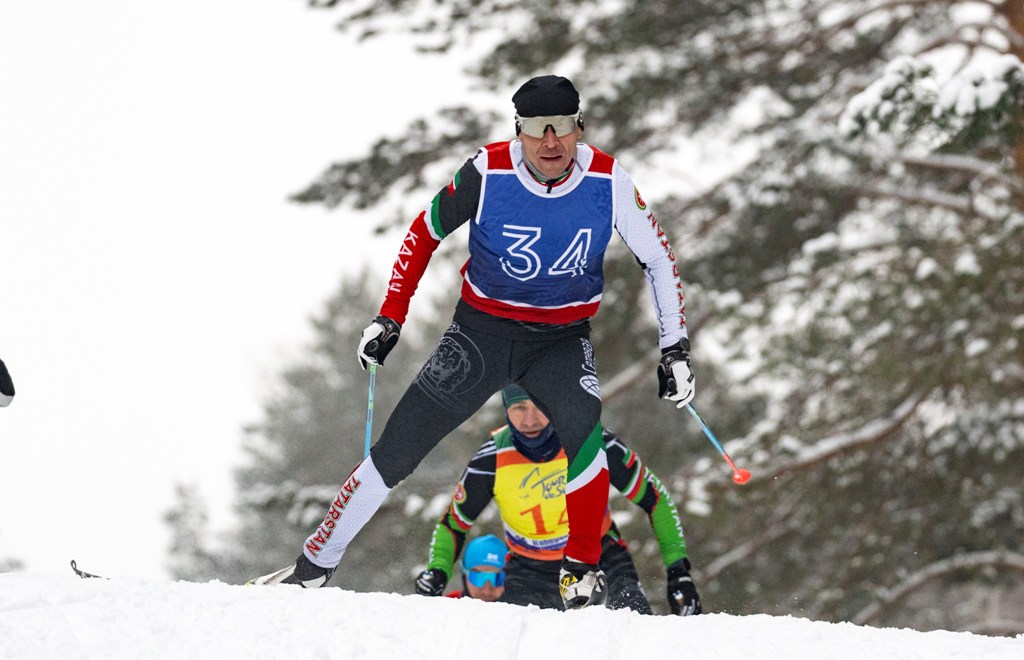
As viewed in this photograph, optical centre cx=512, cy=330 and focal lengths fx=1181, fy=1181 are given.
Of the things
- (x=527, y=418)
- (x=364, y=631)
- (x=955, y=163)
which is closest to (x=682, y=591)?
(x=527, y=418)

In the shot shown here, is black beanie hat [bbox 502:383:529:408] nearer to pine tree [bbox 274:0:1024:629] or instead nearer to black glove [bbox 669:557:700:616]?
black glove [bbox 669:557:700:616]

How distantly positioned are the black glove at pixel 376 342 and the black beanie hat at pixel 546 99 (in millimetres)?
885

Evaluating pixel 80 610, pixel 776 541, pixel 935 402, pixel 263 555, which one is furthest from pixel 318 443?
pixel 80 610

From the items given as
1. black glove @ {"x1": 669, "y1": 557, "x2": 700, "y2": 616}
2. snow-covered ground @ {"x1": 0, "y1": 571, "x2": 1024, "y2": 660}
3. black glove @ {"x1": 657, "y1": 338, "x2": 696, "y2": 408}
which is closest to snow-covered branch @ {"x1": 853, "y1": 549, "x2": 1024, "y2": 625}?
black glove @ {"x1": 669, "y1": 557, "x2": 700, "y2": 616}

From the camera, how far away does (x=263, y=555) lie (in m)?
29.2

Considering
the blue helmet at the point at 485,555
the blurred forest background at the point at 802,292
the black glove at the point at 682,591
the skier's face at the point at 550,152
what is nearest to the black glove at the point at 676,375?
the skier's face at the point at 550,152

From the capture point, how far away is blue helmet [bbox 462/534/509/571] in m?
6.11

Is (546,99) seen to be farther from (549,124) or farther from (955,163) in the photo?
(955,163)

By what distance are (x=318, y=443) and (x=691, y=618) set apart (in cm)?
2658

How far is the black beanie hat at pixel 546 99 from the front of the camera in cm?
403

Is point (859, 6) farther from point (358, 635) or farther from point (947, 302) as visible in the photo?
point (358, 635)

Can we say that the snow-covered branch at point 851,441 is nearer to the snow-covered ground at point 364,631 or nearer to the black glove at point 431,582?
the black glove at point 431,582

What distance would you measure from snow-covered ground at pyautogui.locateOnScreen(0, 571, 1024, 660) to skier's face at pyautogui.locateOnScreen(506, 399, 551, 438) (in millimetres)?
1474

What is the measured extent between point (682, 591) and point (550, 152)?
2.03m
